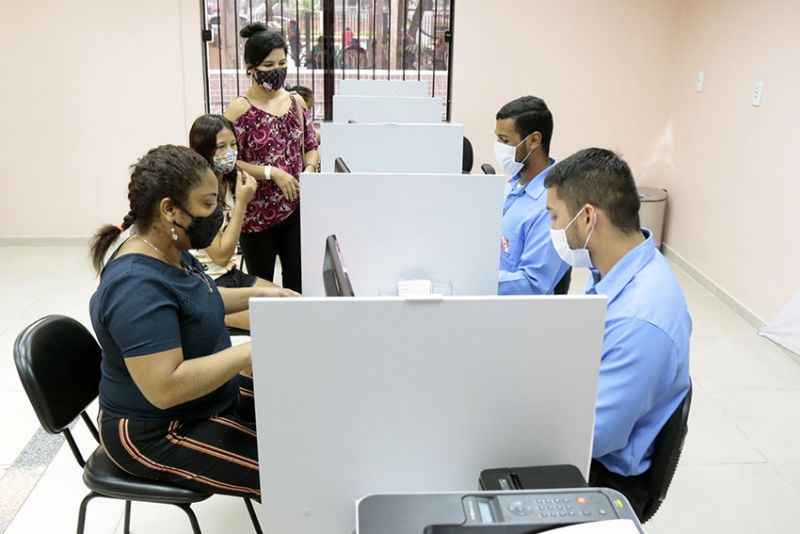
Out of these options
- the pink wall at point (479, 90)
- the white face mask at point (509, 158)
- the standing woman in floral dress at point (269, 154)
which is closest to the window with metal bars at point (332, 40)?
the pink wall at point (479, 90)

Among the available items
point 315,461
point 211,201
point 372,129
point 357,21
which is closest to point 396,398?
point 315,461

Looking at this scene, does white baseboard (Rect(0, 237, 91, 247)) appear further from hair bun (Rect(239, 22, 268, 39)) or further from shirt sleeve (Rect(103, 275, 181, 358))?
shirt sleeve (Rect(103, 275, 181, 358))

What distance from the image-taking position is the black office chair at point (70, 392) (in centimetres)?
157

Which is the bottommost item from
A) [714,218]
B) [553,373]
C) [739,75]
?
[714,218]

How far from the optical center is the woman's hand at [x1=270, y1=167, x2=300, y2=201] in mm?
2592

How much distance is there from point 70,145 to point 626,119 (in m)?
3.65

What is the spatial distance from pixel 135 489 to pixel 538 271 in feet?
4.04

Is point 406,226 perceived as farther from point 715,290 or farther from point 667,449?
point 715,290

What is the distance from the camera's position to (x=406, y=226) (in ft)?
6.29

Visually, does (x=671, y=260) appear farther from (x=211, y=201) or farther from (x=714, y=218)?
(x=211, y=201)

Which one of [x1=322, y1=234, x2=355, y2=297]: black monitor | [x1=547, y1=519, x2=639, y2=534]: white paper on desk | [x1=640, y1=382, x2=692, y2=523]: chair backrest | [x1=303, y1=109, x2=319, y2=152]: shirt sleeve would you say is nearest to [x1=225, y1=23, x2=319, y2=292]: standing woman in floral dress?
[x1=303, y1=109, x2=319, y2=152]: shirt sleeve

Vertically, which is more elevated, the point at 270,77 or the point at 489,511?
the point at 270,77

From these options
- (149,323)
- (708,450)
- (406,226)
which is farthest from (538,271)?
(149,323)

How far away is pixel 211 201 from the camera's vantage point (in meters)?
1.57
